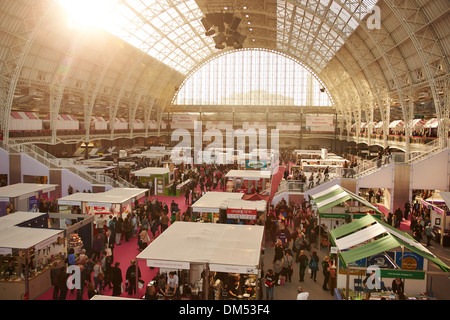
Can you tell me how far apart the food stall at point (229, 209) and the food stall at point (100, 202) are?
3.06 meters

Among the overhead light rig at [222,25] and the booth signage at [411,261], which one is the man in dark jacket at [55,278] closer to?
the booth signage at [411,261]

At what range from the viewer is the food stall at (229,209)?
42.5 ft

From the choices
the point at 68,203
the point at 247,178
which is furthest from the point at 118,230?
the point at 247,178

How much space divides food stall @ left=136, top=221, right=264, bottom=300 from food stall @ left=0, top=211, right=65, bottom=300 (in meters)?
2.84

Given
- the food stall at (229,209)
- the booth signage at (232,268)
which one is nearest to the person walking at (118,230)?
the food stall at (229,209)

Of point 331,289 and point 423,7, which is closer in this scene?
point 331,289

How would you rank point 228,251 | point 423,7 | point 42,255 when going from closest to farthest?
point 228,251 → point 42,255 → point 423,7
